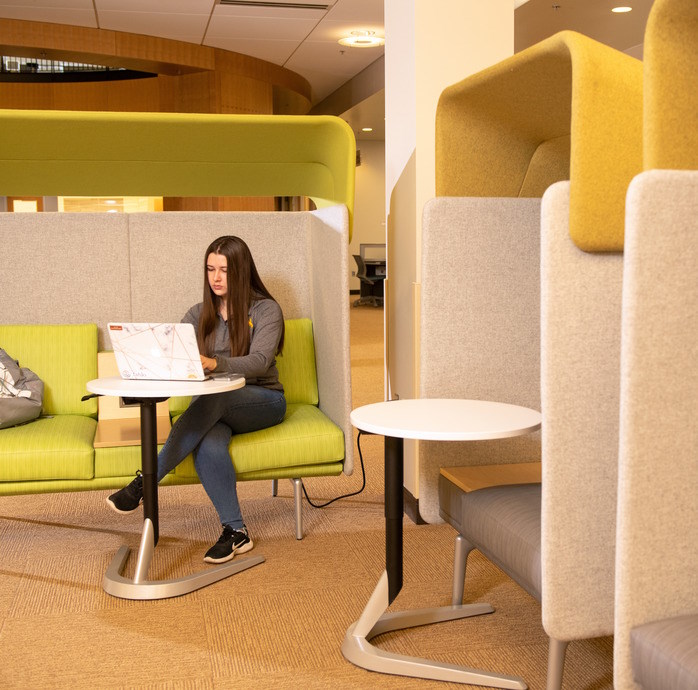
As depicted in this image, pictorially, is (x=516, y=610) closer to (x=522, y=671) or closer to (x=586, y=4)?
(x=522, y=671)

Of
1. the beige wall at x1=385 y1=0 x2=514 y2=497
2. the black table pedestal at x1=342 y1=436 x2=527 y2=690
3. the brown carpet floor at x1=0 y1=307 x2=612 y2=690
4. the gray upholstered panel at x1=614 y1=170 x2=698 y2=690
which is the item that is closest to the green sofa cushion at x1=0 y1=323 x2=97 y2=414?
the brown carpet floor at x1=0 y1=307 x2=612 y2=690

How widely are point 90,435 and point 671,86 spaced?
2435 millimetres

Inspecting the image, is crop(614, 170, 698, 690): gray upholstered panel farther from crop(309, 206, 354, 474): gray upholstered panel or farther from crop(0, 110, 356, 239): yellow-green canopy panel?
crop(0, 110, 356, 239): yellow-green canopy panel

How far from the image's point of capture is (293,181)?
12.9 feet

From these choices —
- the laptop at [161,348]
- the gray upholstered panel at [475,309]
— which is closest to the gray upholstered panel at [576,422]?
the gray upholstered panel at [475,309]

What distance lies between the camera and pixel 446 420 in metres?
2.26

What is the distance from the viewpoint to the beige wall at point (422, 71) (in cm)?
346

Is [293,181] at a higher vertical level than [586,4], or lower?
lower

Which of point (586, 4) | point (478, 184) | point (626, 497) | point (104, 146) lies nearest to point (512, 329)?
point (478, 184)

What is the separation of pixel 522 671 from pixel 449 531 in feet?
3.89

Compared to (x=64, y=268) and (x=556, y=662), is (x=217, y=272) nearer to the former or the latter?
(x=64, y=268)

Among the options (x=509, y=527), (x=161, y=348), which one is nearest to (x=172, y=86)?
(x=161, y=348)

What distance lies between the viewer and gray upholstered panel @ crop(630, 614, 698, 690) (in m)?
1.50

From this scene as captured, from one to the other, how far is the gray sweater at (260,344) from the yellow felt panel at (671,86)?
75.1 inches
